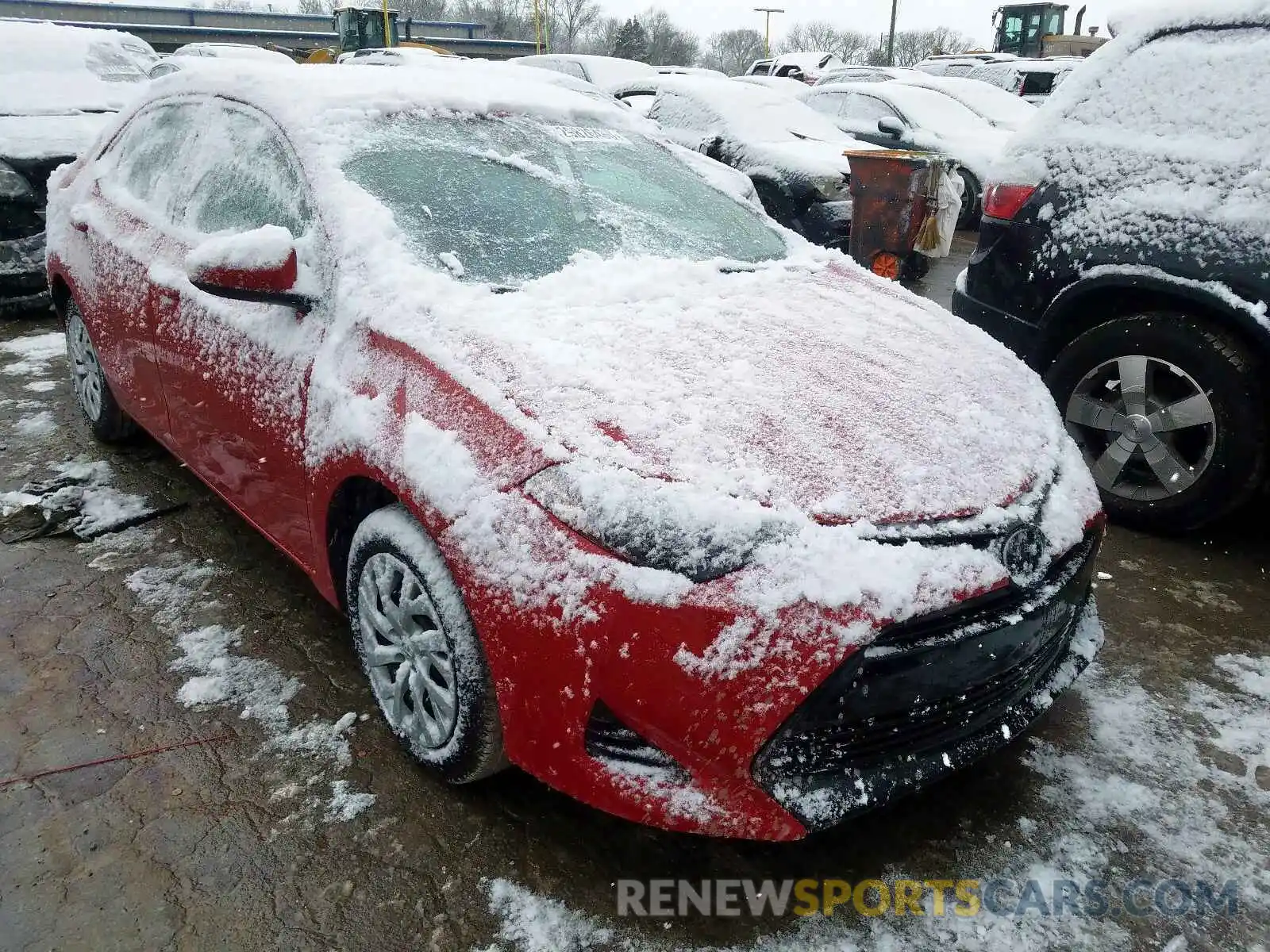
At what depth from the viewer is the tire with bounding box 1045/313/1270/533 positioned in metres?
3.15

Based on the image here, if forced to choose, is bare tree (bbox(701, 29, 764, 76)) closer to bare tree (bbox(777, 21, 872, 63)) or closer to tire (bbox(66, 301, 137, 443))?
bare tree (bbox(777, 21, 872, 63))

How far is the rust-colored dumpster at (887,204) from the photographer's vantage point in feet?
19.9

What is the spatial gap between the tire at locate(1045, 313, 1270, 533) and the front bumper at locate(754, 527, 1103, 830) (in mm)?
1693

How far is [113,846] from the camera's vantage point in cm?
197

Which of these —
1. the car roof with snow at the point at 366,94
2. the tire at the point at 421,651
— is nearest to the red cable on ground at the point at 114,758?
the tire at the point at 421,651

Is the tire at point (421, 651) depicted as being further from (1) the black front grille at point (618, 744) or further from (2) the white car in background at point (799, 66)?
(2) the white car in background at point (799, 66)

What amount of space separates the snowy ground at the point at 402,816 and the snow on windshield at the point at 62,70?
5.38 meters

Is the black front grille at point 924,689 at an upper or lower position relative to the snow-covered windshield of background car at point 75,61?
lower

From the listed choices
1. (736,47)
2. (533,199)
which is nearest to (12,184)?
(533,199)

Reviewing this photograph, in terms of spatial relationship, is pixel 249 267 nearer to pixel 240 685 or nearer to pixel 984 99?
pixel 240 685

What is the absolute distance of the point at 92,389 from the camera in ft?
12.8

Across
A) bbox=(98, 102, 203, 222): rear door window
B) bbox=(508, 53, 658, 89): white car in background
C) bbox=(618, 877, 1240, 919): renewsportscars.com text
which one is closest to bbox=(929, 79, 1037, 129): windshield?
bbox=(508, 53, 658, 89): white car in background

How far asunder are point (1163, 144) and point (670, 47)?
230ft

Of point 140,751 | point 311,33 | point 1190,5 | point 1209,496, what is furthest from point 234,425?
point 311,33
